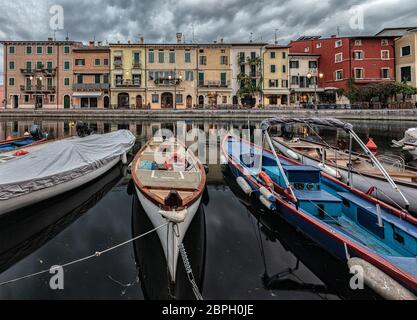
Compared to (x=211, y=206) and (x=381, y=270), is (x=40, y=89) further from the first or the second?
(x=381, y=270)

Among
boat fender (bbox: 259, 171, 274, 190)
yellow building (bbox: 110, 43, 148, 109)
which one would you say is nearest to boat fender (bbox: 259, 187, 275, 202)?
boat fender (bbox: 259, 171, 274, 190)

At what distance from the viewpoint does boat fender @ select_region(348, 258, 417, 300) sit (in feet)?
14.7

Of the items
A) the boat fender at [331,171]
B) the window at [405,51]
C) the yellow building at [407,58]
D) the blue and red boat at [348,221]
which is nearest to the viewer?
the blue and red boat at [348,221]

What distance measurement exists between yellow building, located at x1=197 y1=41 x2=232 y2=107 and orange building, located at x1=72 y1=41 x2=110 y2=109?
1992cm

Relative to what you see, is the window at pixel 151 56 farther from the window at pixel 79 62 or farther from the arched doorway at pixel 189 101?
the window at pixel 79 62

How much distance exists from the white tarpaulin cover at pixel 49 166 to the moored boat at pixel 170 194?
6.81 ft

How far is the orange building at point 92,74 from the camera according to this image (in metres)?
61.0

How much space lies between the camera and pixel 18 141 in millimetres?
17547

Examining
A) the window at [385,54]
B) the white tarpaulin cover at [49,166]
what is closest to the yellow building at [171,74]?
the window at [385,54]

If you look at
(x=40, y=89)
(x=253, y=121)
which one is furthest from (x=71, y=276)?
(x=40, y=89)

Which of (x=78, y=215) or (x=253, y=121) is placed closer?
(x=78, y=215)

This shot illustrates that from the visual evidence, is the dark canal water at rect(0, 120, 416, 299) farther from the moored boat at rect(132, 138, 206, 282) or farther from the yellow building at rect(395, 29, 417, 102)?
the yellow building at rect(395, 29, 417, 102)
